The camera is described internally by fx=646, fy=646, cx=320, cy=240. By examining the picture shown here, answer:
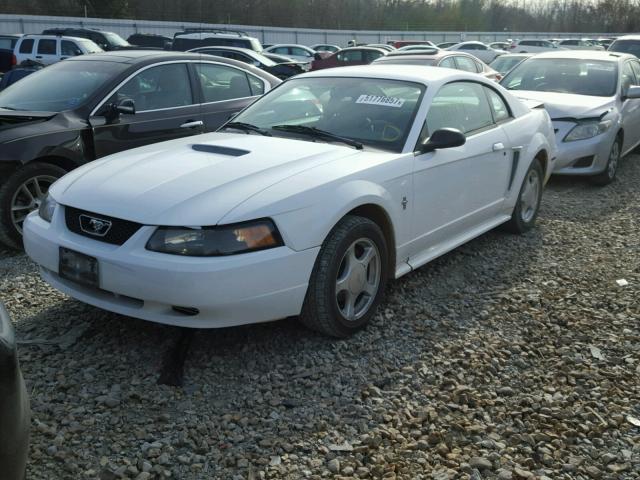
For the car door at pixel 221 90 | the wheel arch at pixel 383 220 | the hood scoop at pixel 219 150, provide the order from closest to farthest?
the wheel arch at pixel 383 220
the hood scoop at pixel 219 150
the car door at pixel 221 90

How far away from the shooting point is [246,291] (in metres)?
3.18

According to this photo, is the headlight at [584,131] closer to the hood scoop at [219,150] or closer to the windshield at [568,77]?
the windshield at [568,77]

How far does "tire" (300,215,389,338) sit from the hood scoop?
81cm

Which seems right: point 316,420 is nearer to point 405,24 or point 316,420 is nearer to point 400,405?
point 400,405

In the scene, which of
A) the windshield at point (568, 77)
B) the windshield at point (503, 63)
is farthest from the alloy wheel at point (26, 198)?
the windshield at point (503, 63)

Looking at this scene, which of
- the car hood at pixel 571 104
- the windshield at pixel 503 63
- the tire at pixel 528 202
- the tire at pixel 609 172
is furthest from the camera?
the windshield at pixel 503 63

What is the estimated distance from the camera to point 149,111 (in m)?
6.09

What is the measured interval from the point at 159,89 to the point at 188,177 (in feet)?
9.95

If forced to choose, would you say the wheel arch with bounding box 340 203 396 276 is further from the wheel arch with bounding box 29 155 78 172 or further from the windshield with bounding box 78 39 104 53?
the windshield with bounding box 78 39 104 53

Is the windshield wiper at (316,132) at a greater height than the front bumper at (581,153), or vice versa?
the windshield wiper at (316,132)

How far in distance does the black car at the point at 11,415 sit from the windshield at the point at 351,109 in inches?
→ 109

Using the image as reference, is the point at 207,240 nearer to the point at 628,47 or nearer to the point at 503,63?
the point at 503,63

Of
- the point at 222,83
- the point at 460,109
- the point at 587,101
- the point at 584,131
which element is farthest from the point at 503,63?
the point at 460,109

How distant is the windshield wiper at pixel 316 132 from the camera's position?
4.15 metres
